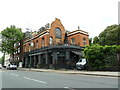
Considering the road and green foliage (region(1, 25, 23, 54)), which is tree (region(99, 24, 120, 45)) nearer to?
green foliage (region(1, 25, 23, 54))

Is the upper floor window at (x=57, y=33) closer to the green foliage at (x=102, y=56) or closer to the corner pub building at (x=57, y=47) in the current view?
the corner pub building at (x=57, y=47)

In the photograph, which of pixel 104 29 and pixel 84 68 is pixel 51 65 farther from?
pixel 104 29

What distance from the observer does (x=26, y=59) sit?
1828 inches

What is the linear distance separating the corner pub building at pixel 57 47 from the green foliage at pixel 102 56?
811 cm

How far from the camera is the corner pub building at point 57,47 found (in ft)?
107

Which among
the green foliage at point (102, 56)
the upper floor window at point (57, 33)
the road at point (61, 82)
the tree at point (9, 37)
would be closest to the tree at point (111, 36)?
the upper floor window at point (57, 33)

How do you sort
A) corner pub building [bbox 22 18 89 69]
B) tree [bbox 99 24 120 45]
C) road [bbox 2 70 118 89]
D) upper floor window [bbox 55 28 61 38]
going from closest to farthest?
road [bbox 2 70 118 89]
corner pub building [bbox 22 18 89 69]
upper floor window [bbox 55 28 61 38]
tree [bbox 99 24 120 45]

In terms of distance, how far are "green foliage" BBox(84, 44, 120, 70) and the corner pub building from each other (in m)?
8.11

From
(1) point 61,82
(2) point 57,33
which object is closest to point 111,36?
(2) point 57,33

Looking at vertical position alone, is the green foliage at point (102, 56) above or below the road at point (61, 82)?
above

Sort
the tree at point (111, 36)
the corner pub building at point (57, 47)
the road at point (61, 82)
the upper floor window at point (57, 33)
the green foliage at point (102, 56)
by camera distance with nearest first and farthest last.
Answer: the road at point (61, 82)
the green foliage at point (102, 56)
the corner pub building at point (57, 47)
the upper floor window at point (57, 33)
the tree at point (111, 36)

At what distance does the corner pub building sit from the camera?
32688 mm

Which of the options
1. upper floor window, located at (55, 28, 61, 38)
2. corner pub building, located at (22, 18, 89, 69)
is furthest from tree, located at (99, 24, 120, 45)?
upper floor window, located at (55, 28, 61, 38)

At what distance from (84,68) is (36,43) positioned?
23140 mm
